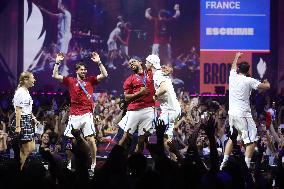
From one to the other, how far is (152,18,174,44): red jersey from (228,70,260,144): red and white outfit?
8.91 metres

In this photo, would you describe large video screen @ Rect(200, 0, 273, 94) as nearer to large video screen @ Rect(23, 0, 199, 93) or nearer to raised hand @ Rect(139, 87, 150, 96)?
large video screen @ Rect(23, 0, 199, 93)

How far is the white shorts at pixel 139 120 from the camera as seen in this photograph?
9062 millimetres

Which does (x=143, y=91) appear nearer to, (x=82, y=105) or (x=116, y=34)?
(x=82, y=105)

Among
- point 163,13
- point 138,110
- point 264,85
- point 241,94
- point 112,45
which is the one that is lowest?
point 138,110

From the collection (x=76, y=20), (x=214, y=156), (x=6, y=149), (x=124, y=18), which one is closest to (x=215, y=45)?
(x=124, y=18)

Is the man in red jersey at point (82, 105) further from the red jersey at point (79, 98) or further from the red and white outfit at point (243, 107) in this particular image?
the red and white outfit at point (243, 107)

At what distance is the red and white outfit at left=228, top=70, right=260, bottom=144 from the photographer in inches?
349

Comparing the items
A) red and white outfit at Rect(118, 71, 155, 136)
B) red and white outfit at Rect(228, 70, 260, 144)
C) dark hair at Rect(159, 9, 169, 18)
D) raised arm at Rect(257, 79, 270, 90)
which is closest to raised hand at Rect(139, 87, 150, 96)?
red and white outfit at Rect(118, 71, 155, 136)

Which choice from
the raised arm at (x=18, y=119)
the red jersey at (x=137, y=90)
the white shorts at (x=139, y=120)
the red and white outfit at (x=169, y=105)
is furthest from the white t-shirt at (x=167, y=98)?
the raised arm at (x=18, y=119)

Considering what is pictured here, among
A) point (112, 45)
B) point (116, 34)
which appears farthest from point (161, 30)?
point (112, 45)

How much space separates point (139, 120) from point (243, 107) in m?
1.51

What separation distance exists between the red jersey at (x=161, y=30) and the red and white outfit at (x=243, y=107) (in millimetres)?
8907

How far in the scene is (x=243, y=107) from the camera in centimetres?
894

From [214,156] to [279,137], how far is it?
25.1ft
